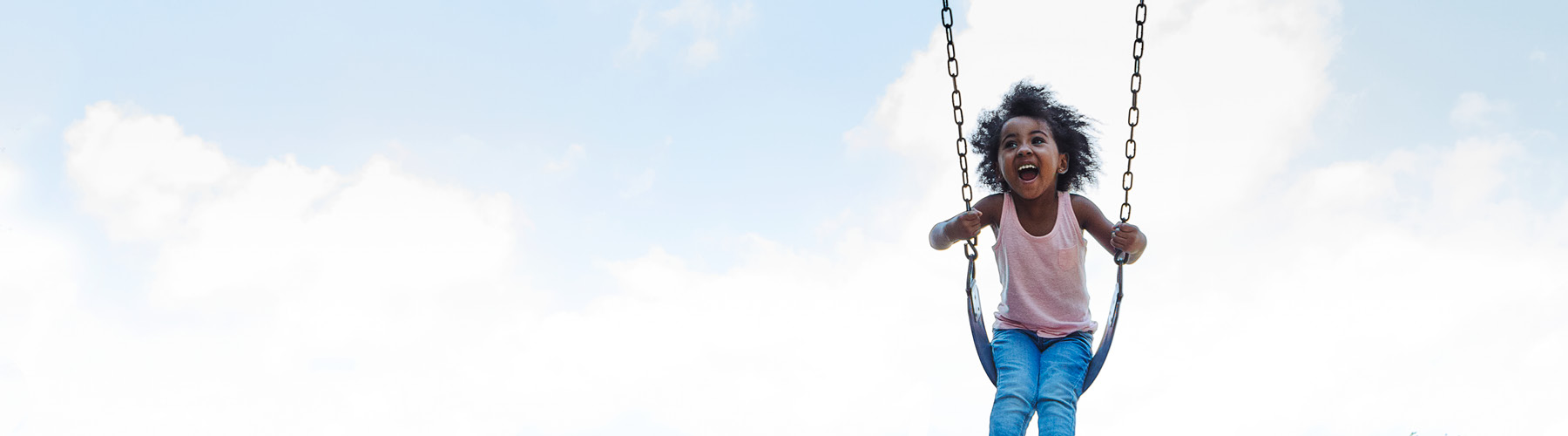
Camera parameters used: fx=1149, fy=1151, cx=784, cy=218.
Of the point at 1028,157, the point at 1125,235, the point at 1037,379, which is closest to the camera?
the point at 1037,379

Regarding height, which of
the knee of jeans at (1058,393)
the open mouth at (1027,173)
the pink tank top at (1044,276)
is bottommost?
the knee of jeans at (1058,393)

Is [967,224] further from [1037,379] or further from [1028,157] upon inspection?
[1037,379]

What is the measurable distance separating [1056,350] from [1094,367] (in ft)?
0.48

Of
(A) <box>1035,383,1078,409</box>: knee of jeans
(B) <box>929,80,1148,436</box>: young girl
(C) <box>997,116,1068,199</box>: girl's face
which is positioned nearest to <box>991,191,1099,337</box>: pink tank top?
(B) <box>929,80,1148,436</box>: young girl

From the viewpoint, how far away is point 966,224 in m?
3.79

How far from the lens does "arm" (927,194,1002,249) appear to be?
12.5 ft

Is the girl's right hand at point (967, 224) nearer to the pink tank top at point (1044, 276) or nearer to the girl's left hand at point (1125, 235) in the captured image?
the pink tank top at point (1044, 276)

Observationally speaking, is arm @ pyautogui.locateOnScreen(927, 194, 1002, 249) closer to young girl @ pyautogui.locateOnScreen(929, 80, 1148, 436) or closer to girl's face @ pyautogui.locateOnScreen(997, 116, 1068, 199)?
young girl @ pyautogui.locateOnScreen(929, 80, 1148, 436)

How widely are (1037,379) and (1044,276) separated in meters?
0.42

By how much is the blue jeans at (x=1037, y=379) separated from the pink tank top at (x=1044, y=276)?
0.15 feet

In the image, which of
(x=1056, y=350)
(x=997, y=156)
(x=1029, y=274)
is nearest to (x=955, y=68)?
(x=997, y=156)

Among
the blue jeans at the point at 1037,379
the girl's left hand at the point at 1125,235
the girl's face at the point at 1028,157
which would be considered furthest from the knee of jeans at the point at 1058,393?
the girl's face at the point at 1028,157

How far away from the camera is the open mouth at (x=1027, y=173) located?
3.87m

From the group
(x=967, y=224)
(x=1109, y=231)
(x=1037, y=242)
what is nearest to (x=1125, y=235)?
(x=1109, y=231)
